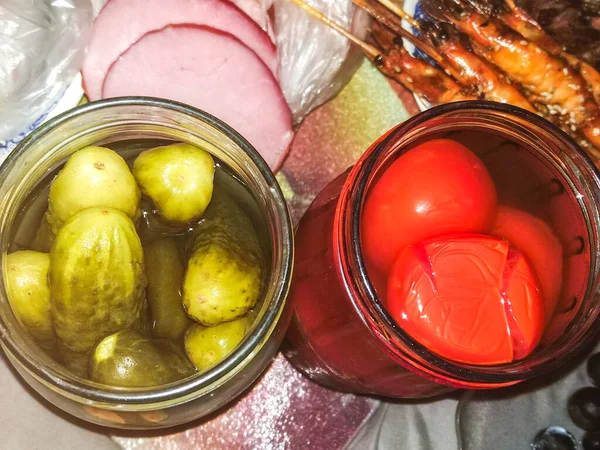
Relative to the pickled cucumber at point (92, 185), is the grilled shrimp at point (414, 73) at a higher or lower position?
higher

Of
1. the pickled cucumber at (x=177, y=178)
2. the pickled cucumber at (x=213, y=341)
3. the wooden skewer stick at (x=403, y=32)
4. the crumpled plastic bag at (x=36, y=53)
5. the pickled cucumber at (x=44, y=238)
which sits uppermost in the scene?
the wooden skewer stick at (x=403, y=32)

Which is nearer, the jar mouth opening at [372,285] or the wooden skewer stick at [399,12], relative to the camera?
the jar mouth opening at [372,285]

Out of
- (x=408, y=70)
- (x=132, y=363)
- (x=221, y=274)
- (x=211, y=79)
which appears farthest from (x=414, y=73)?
(x=132, y=363)

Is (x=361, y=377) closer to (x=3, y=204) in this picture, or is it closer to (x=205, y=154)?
(x=205, y=154)

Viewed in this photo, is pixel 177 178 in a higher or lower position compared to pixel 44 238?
higher

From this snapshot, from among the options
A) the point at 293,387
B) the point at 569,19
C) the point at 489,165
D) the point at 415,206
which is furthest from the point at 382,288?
the point at 569,19

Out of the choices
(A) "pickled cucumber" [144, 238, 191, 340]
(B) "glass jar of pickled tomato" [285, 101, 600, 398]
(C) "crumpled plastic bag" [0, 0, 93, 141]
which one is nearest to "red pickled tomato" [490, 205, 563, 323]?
(B) "glass jar of pickled tomato" [285, 101, 600, 398]

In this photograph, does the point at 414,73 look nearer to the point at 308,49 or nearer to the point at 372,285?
the point at 308,49

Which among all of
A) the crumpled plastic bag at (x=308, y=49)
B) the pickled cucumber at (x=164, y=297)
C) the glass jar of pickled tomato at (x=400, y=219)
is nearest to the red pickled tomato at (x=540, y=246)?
the glass jar of pickled tomato at (x=400, y=219)

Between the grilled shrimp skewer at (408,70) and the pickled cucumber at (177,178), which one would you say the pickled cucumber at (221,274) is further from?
the grilled shrimp skewer at (408,70)
